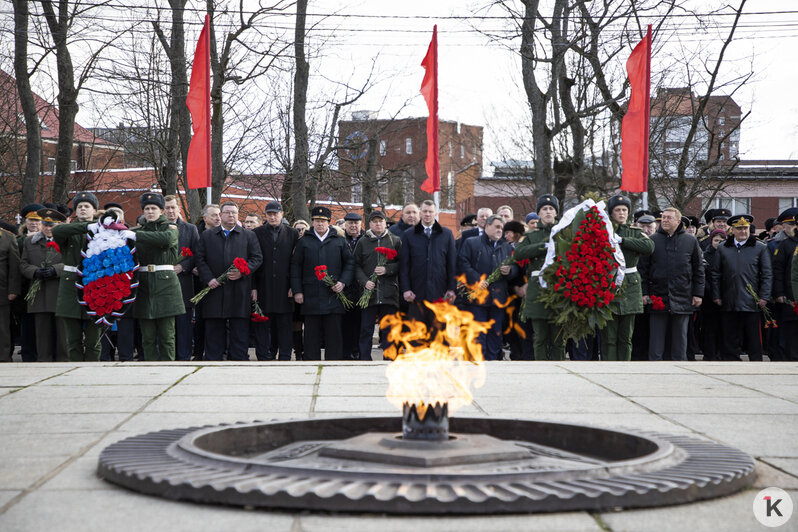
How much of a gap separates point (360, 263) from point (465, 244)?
1412 millimetres

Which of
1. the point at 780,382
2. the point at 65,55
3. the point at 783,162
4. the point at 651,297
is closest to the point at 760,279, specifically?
the point at 651,297

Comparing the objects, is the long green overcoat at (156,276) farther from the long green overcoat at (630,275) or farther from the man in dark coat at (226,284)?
the long green overcoat at (630,275)

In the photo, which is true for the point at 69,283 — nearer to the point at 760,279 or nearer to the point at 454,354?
the point at 454,354

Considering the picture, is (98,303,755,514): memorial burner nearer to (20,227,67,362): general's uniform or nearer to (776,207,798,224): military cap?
(20,227,67,362): general's uniform

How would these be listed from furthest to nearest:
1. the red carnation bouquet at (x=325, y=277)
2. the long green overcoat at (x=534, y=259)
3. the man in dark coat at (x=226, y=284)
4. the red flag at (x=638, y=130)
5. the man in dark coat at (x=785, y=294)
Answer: the red flag at (x=638, y=130) < the man in dark coat at (x=785, y=294) < the red carnation bouquet at (x=325, y=277) < the man in dark coat at (x=226, y=284) < the long green overcoat at (x=534, y=259)

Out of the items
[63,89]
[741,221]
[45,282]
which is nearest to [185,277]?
[45,282]

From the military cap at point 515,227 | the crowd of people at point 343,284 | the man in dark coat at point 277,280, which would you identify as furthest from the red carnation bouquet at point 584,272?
the man in dark coat at point 277,280

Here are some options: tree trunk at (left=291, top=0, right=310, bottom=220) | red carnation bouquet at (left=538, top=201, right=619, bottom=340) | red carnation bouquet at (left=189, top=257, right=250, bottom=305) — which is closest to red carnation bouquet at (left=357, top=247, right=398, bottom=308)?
red carnation bouquet at (left=189, top=257, right=250, bottom=305)

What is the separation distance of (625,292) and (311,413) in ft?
18.4

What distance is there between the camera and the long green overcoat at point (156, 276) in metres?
10.1

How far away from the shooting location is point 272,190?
25.4 m

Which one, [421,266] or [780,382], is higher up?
[421,266]

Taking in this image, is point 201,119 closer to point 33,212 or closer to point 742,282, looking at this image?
point 33,212

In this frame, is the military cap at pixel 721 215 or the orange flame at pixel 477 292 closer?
the orange flame at pixel 477 292
